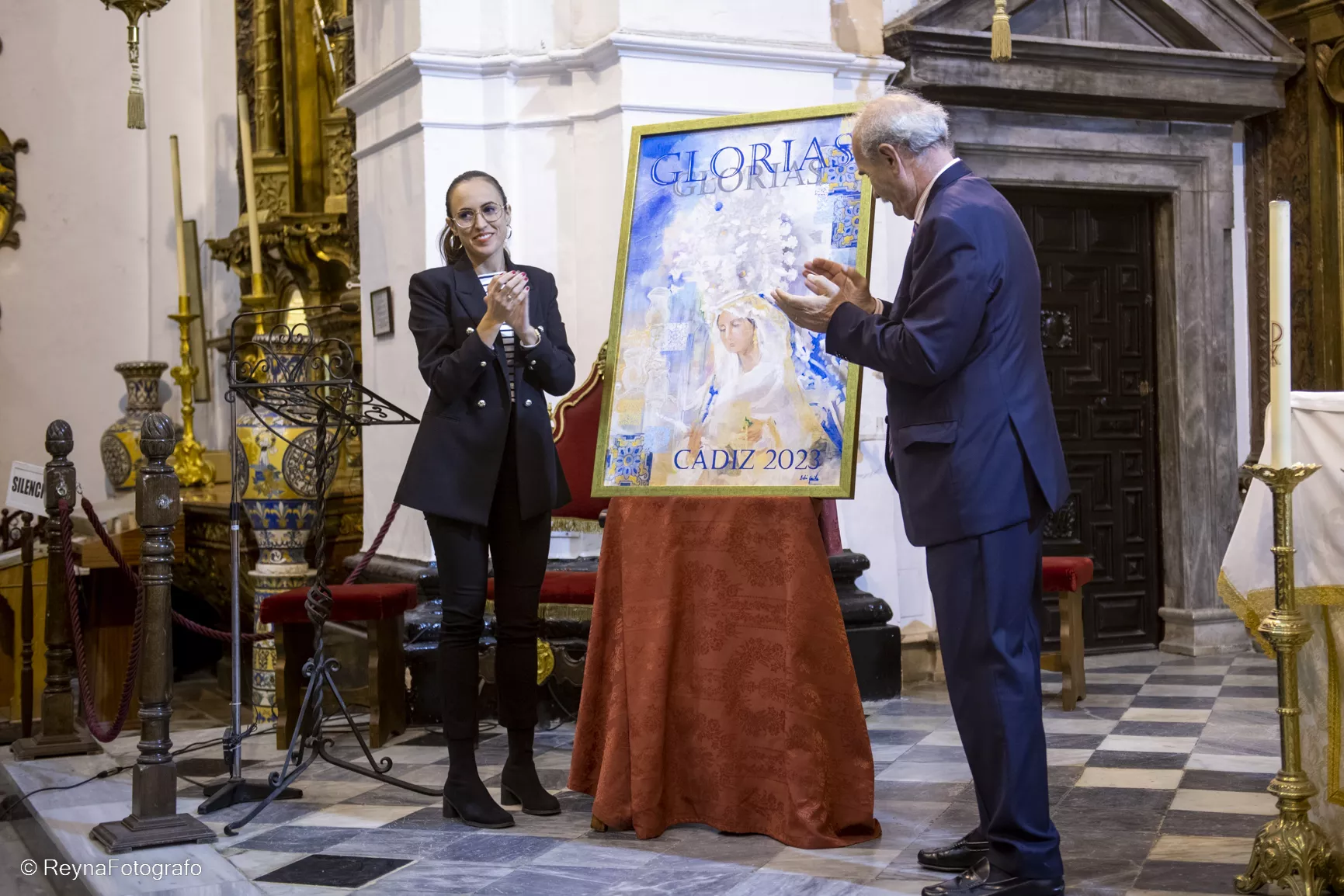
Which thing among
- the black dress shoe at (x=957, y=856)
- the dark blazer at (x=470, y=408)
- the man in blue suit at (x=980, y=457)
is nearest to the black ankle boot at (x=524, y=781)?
the dark blazer at (x=470, y=408)

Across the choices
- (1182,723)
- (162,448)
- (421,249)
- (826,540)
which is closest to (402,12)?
(421,249)

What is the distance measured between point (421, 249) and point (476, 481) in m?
2.31

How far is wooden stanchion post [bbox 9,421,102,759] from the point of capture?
4.94 m

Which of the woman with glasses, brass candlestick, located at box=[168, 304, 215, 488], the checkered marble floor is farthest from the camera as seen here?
brass candlestick, located at box=[168, 304, 215, 488]

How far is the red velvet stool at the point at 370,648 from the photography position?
4832mm

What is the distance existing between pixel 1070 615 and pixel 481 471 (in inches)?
108

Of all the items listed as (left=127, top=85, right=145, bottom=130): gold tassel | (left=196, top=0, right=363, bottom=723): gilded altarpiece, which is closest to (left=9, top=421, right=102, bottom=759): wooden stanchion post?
(left=196, top=0, right=363, bottom=723): gilded altarpiece

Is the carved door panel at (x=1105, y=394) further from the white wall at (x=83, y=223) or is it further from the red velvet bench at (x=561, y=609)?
the white wall at (x=83, y=223)

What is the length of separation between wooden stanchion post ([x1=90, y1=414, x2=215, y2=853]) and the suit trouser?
6.69 feet

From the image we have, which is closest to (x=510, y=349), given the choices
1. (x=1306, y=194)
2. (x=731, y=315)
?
(x=731, y=315)

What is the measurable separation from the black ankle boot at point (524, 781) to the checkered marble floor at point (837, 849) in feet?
0.12

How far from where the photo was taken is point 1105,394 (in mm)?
6719

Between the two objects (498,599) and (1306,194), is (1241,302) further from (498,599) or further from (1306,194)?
(498,599)

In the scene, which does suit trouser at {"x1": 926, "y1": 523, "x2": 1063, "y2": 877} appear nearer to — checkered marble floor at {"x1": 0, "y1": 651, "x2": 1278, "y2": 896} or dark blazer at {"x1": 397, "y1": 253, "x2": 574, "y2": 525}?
checkered marble floor at {"x1": 0, "y1": 651, "x2": 1278, "y2": 896}
